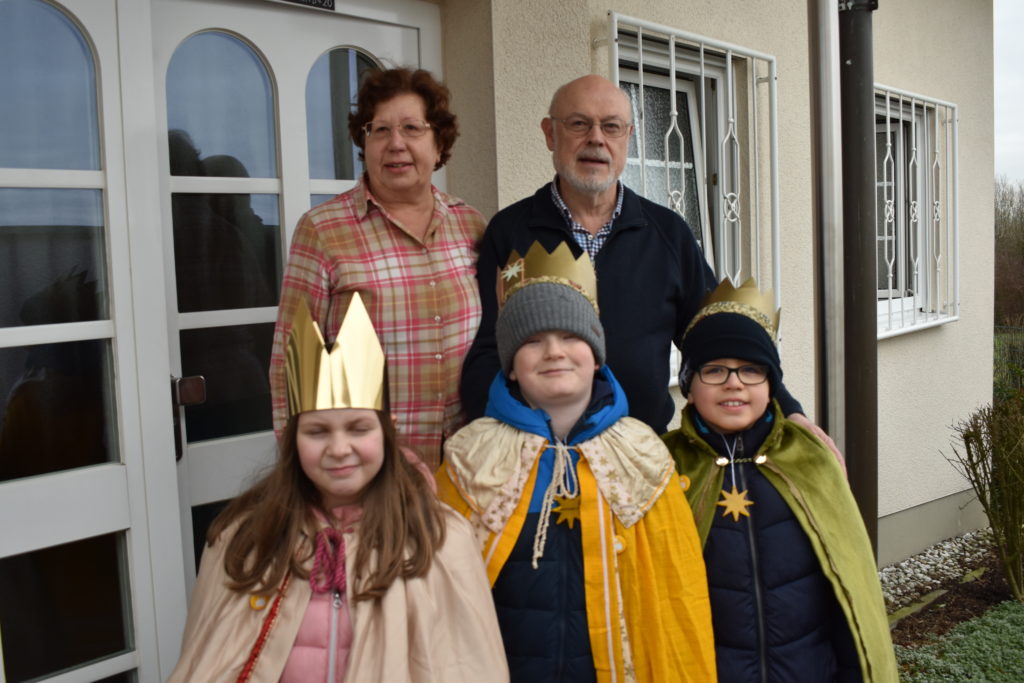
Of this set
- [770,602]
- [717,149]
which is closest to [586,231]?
[770,602]

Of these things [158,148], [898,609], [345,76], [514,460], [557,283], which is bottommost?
[898,609]

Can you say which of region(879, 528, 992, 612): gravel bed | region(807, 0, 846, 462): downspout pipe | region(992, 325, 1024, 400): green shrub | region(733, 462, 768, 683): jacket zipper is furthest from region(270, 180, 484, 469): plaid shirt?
region(992, 325, 1024, 400): green shrub

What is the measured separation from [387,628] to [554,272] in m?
0.83

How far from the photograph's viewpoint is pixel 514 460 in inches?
71.1

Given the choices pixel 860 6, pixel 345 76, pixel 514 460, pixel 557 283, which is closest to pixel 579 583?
pixel 514 460

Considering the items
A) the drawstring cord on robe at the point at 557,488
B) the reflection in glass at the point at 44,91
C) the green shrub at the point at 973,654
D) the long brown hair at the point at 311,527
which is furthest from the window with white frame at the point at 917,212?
the reflection in glass at the point at 44,91

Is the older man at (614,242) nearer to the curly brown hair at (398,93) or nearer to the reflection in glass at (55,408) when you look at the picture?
the curly brown hair at (398,93)

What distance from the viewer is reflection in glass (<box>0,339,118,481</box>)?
7.59ft

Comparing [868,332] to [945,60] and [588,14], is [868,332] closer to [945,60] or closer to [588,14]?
[588,14]

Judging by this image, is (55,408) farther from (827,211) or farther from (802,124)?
(802,124)

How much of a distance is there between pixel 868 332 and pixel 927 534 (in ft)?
12.7

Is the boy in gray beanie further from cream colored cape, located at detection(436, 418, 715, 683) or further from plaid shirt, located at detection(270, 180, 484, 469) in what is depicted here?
plaid shirt, located at detection(270, 180, 484, 469)

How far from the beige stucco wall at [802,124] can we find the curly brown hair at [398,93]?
750 millimetres

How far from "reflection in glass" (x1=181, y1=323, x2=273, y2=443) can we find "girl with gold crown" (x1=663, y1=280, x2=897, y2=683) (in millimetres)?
1503
